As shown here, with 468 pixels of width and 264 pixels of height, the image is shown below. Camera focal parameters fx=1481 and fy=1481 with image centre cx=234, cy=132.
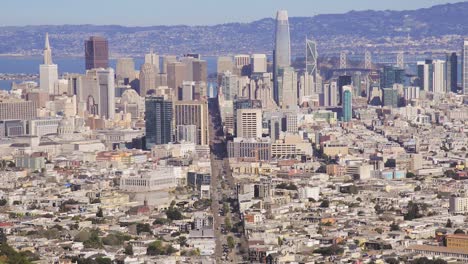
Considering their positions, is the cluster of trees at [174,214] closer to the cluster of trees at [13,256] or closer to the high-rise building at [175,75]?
the cluster of trees at [13,256]

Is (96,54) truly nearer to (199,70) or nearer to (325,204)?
(199,70)

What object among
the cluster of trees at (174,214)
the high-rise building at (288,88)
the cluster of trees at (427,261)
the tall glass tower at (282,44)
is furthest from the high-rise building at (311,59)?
the cluster of trees at (427,261)

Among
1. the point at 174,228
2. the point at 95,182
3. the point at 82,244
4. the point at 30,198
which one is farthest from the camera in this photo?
the point at 95,182

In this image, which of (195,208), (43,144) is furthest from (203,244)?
(43,144)

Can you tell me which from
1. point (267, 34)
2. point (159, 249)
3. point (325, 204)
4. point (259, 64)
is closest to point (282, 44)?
point (259, 64)

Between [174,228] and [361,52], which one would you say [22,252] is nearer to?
[174,228]

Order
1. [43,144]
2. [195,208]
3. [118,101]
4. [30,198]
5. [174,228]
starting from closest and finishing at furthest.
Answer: [174,228]
[195,208]
[30,198]
[43,144]
[118,101]

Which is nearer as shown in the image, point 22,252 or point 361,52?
point 22,252
